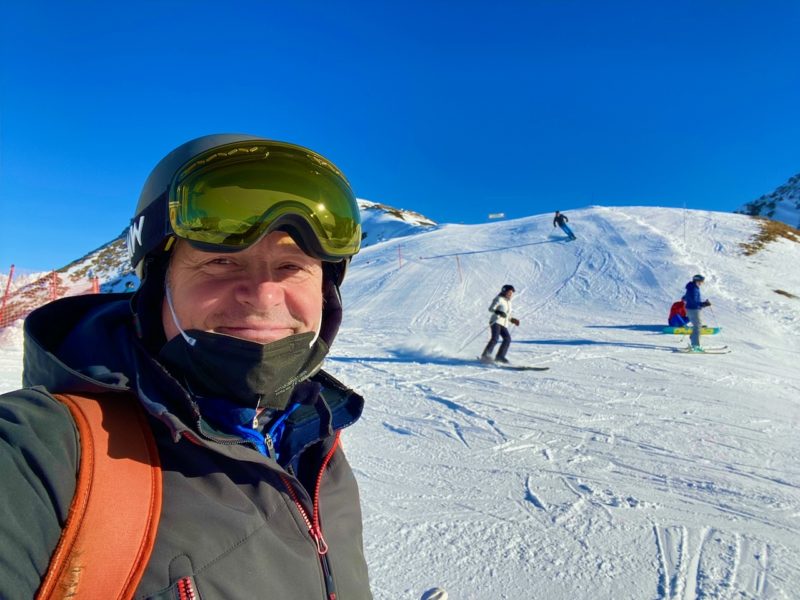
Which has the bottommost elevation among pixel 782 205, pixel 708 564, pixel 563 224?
pixel 708 564

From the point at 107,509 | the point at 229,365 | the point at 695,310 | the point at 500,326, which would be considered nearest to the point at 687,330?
the point at 695,310

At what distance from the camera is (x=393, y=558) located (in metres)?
2.94

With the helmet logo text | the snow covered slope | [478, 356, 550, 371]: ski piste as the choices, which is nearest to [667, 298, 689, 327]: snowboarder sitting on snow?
[478, 356, 550, 371]: ski piste

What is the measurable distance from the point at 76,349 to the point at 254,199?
2.39ft

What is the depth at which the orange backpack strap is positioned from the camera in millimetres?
930

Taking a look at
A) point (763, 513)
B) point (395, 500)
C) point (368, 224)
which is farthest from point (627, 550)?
point (368, 224)

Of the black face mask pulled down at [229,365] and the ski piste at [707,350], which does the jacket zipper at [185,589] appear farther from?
the ski piste at [707,350]

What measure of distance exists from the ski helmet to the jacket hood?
26 cm

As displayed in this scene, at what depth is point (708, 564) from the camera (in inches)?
113

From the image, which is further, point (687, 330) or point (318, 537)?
point (687, 330)

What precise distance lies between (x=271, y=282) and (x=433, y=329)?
43.6 ft

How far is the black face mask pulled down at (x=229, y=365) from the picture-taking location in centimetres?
142

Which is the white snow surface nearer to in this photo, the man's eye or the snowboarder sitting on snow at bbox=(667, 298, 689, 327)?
the snowboarder sitting on snow at bbox=(667, 298, 689, 327)

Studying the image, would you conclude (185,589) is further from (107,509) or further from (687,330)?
(687,330)
